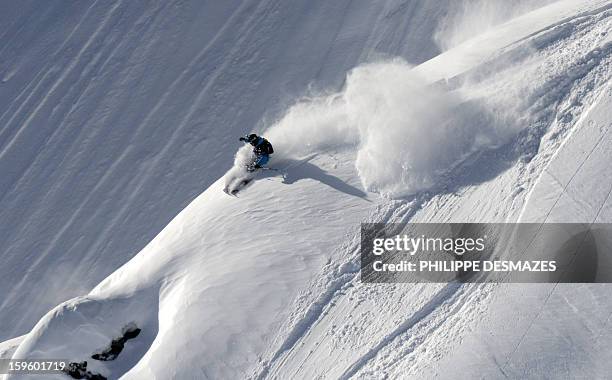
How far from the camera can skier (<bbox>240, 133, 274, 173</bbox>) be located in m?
Result: 11.5

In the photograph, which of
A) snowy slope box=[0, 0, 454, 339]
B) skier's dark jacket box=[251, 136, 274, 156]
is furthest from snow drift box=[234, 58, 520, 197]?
snowy slope box=[0, 0, 454, 339]

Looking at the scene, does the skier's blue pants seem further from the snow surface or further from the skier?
the snow surface

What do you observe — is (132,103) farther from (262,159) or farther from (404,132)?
(404,132)

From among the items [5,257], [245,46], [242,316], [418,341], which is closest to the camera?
[418,341]

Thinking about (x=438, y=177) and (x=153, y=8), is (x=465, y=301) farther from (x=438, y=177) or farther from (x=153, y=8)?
(x=153, y=8)

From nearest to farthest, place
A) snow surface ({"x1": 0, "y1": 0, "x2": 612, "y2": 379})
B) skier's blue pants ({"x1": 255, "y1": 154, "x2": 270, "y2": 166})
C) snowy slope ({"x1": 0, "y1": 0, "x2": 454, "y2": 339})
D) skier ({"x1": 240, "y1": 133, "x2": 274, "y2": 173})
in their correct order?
snow surface ({"x1": 0, "y1": 0, "x2": 612, "y2": 379}), skier ({"x1": 240, "y1": 133, "x2": 274, "y2": 173}), skier's blue pants ({"x1": 255, "y1": 154, "x2": 270, "y2": 166}), snowy slope ({"x1": 0, "y1": 0, "x2": 454, "y2": 339})

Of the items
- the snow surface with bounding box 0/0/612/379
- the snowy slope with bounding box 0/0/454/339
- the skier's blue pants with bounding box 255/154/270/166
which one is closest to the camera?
the snow surface with bounding box 0/0/612/379

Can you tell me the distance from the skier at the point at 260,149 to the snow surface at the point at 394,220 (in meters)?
0.43

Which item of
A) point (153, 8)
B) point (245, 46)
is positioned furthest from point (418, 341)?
point (153, 8)

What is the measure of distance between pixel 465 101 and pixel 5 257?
1079 centimetres

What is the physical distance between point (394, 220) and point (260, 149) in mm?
2934

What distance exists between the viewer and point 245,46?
15062 mm

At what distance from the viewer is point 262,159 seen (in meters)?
11.8

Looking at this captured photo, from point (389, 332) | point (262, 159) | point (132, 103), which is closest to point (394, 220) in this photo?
point (389, 332)
